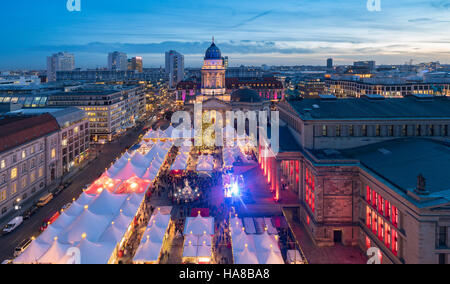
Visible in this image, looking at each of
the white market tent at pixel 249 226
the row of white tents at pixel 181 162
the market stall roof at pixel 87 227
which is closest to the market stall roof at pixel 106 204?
the market stall roof at pixel 87 227

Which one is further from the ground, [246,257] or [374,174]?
[374,174]

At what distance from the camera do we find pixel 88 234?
3300cm

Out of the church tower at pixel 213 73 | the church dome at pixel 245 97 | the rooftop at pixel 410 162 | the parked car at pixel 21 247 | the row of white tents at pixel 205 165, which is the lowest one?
the parked car at pixel 21 247

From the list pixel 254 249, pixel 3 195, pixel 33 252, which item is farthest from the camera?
pixel 3 195

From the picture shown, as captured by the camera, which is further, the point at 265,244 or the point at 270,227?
Answer: the point at 270,227

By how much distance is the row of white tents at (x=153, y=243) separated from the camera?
31578 millimetres

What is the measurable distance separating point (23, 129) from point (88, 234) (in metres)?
30.6

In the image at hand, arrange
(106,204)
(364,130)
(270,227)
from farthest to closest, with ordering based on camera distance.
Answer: (364,130) < (106,204) < (270,227)

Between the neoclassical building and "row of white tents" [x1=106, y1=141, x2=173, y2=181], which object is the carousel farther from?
the neoclassical building

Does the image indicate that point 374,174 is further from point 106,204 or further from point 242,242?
point 106,204

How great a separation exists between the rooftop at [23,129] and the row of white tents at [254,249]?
3573 cm

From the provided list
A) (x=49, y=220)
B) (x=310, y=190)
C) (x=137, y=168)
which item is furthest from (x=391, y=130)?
(x=49, y=220)

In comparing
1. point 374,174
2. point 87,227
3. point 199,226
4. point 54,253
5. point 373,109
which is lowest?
point 199,226

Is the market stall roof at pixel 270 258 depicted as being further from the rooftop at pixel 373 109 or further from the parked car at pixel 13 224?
the parked car at pixel 13 224
